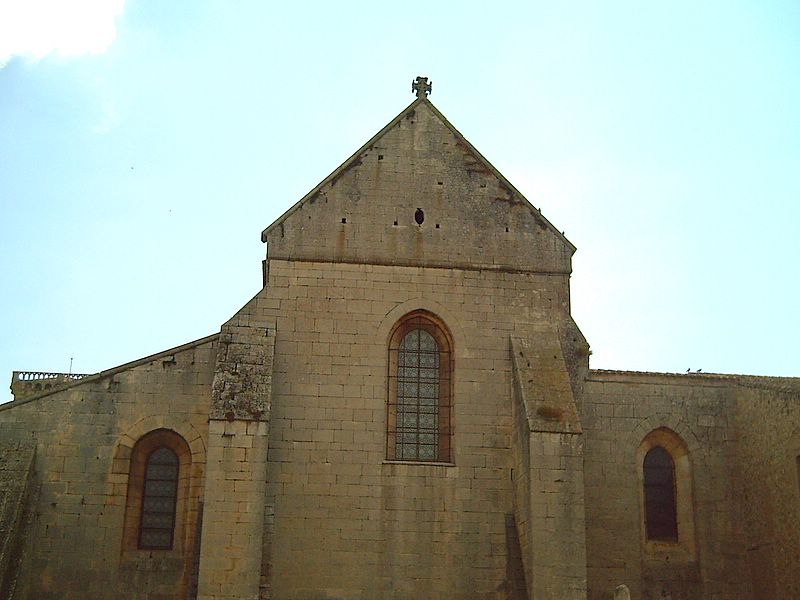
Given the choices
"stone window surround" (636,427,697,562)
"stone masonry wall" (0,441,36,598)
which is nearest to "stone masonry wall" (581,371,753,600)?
"stone window surround" (636,427,697,562)

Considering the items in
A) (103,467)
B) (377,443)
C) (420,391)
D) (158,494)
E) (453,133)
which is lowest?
(158,494)

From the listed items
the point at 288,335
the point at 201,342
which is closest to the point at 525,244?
the point at 288,335

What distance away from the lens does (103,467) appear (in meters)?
17.7

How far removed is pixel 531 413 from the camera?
17.5m

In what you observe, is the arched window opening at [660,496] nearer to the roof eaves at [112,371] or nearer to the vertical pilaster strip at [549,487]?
the vertical pilaster strip at [549,487]

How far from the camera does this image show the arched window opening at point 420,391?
18469mm

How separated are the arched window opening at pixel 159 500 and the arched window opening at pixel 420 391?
4083 millimetres

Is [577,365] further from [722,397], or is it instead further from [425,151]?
[425,151]

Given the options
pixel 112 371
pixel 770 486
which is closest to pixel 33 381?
pixel 112 371

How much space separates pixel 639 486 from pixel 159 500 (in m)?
9.24

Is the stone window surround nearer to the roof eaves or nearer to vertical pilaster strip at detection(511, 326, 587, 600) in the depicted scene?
vertical pilaster strip at detection(511, 326, 587, 600)

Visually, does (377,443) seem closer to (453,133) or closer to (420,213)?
(420,213)

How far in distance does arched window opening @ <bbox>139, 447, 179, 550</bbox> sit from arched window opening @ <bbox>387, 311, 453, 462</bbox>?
4.08m

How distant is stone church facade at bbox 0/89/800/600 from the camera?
17.0 meters
